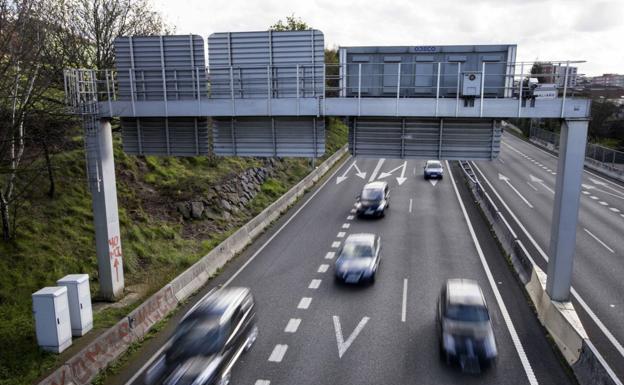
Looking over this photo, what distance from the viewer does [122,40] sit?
15484 mm

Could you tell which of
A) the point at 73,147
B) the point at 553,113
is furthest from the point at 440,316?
the point at 73,147

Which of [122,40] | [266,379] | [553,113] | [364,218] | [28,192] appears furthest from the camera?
[364,218]

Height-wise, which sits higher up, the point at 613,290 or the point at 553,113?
the point at 553,113

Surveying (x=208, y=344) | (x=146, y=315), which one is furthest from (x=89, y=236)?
(x=208, y=344)

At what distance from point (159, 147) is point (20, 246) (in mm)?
5977

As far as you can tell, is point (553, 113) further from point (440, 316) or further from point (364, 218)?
point (364, 218)

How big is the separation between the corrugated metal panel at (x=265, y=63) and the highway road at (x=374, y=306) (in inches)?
285

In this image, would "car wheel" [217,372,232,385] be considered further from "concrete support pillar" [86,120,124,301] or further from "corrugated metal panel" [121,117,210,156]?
"corrugated metal panel" [121,117,210,156]

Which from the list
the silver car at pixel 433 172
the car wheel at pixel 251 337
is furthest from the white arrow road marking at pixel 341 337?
the silver car at pixel 433 172

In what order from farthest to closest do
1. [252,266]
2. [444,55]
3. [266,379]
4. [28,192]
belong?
[252,266], [28,192], [444,55], [266,379]

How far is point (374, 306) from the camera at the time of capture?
16.2 metres

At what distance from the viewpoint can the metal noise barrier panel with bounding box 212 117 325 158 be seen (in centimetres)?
1504

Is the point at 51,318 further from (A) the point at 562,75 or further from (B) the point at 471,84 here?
(A) the point at 562,75

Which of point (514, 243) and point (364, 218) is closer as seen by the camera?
point (514, 243)
